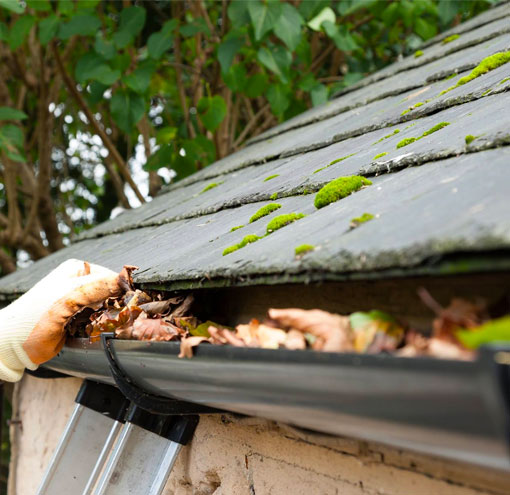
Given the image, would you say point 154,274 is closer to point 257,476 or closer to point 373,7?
point 257,476

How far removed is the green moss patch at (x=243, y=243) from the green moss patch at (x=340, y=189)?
0.59 feet

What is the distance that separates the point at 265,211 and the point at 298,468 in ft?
2.22

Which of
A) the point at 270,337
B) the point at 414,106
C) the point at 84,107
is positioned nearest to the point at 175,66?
the point at 84,107

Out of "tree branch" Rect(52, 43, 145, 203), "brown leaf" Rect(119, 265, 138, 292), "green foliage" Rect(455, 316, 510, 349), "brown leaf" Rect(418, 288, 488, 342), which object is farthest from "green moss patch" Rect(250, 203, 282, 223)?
"tree branch" Rect(52, 43, 145, 203)

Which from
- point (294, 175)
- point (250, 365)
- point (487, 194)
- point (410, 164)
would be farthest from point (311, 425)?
point (294, 175)

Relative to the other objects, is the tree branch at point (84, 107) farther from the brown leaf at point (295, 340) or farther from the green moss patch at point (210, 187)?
the brown leaf at point (295, 340)

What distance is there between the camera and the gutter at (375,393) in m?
0.65

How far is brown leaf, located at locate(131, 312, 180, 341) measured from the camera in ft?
4.36

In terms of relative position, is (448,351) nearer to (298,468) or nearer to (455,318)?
(455,318)

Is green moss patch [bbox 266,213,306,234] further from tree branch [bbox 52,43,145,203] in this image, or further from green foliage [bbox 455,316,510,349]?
tree branch [bbox 52,43,145,203]

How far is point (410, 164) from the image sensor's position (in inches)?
57.9

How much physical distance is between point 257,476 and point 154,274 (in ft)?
1.67

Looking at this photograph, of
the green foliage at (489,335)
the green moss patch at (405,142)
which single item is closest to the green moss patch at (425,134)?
the green moss patch at (405,142)

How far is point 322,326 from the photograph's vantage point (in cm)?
97
